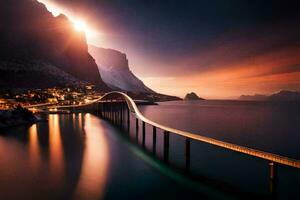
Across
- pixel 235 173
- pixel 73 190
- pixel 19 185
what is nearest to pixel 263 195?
pixel 235 173

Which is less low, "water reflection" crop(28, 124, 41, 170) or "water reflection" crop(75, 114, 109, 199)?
"water reflection" crop(28, 124, 41, 170)

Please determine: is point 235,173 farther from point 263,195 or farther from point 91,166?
point 91,166

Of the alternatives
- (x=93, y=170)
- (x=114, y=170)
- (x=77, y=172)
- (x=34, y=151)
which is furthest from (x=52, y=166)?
(x=34, y=151)

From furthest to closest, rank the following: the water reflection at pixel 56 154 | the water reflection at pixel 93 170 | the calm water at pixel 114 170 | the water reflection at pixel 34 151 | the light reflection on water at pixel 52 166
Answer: the water reflection at pixel 34 151 < the water reflection at pixel 56 154 < the light reflection on water at pixel 52 166 < the calm water at pixel 114 170 < the water reflection at pixel 93 170

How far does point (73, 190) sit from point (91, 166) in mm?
9993

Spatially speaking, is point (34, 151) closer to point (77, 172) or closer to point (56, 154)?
point (56, 154)

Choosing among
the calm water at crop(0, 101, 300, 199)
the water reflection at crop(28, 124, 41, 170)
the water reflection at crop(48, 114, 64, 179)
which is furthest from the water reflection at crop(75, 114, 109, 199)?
the water reflection at crop(28, 124, 41, 170)

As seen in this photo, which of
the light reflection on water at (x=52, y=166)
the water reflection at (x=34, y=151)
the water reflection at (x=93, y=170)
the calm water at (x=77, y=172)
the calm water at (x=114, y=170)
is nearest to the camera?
the calm water at (x=77, y=172)

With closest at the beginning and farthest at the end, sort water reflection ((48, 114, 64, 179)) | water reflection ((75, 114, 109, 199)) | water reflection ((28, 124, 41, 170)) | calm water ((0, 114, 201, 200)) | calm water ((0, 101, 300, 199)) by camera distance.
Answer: calm water ((0, 114, 201, 200))
water reflection ((75, 114, 109, 199))
calm water ((0, 101, 300, 199))
water reflection ((48, 114, 64, 179))
water reflection ((28, 124, 41, 170))

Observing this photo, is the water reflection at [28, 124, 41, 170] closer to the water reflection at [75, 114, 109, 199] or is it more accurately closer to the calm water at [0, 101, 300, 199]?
the calm water at [0, 101, 300, 199]

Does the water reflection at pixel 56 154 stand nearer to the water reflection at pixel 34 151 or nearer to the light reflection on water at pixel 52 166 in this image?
the light reflection on water at pixel 52 166

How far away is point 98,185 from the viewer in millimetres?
28453

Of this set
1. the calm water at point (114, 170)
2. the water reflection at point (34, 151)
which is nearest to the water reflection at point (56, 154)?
the calm water at point (114, 170)

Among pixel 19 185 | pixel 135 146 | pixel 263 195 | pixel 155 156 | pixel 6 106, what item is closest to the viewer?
pixel 263 195
